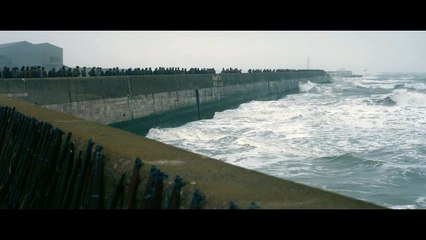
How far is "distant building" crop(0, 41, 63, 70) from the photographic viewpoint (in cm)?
6222

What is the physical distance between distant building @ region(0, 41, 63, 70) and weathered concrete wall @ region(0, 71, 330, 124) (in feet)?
121

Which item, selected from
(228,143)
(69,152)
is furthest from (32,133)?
(228,143)

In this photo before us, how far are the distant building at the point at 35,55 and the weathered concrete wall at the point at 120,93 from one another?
121ft

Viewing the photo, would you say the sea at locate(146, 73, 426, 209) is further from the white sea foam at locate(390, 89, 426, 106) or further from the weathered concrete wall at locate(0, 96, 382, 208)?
the white sea foam at locate(390, 89, 426, 106)

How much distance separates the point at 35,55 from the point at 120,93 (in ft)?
156

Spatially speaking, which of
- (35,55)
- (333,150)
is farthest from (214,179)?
(35,55)

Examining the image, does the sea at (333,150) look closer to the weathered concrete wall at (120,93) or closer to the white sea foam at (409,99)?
the weathered concrete wall at (120,93)

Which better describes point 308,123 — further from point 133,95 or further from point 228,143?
point 133,95

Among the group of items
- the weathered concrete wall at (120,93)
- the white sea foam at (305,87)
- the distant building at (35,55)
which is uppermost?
the distant building at (35,55)

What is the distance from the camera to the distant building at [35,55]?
62.2 meters

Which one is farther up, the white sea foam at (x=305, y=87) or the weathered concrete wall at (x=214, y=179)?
the weathered concrete wall at (x=214, y=179)

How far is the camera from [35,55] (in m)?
62.6

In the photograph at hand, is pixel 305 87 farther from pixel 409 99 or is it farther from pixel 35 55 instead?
pixel 35 55

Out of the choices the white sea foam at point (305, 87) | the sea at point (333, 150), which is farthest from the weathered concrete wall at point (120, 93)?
the white sea foam at point (305, 87)
